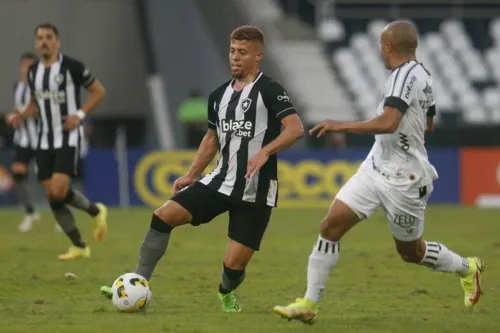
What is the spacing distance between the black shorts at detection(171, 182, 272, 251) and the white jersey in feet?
2.96

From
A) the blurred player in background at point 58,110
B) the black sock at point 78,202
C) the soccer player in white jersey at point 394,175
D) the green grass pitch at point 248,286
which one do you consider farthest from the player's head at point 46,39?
the soccer player in white jersey at point 394,175

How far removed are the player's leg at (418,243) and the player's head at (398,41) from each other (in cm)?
97

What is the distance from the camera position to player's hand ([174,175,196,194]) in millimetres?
8992

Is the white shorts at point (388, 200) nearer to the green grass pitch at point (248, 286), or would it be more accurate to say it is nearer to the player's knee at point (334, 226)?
the player's knee at point (334, 226)

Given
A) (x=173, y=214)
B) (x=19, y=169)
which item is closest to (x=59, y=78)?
(x=173, y=214)

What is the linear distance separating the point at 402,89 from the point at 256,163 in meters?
1.15

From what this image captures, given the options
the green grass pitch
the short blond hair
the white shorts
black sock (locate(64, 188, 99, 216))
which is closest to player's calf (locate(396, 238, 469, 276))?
the white shorts

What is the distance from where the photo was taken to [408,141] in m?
8.59

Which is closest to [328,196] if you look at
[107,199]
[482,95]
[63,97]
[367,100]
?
[107,199]

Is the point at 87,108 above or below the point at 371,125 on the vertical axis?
below

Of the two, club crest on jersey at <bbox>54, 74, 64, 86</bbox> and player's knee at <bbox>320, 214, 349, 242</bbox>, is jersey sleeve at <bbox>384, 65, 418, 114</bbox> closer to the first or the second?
player's knee at <bbox>320, 214, 349, 242</bbox>

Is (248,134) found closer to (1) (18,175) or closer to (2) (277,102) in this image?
A: (2) (277,102)

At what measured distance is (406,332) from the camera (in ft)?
26.3

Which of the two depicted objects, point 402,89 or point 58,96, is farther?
point 58,96
